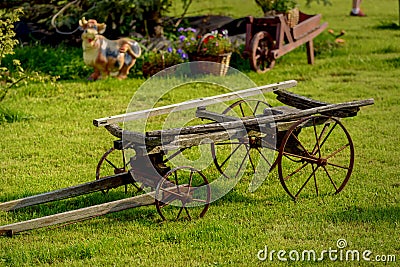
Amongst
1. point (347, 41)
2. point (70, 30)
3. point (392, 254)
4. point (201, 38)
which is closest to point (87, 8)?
point (70, 30)

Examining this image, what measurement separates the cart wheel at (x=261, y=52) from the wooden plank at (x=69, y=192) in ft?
17.0

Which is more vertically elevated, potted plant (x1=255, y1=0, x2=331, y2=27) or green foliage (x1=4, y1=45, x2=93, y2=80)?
potted plant (x1=255, y1=0, x2=331, y2=27)

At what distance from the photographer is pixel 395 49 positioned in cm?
1188

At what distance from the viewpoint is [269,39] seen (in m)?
10.3

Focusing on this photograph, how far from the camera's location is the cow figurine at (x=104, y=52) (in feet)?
29.7

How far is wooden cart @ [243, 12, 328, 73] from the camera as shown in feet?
33.1

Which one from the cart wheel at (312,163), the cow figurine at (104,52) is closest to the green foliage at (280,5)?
the cow figurine at (104,52)

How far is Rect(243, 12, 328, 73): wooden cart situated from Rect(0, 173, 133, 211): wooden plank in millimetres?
5167

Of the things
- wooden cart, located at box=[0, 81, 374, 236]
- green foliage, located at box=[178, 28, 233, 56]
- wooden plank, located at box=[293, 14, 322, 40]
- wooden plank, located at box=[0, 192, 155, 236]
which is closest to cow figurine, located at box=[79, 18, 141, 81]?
green foliage, located at box=[178, 28, 233, 56]

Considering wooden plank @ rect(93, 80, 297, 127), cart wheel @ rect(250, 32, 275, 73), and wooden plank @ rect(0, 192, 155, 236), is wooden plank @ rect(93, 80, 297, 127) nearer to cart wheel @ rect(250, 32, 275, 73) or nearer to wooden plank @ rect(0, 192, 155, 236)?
wooden plank @ rect(0, 192, 155, 236)

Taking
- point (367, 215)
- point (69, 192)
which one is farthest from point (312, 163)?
point (69, 192)

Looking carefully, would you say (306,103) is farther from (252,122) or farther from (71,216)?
(71,216)

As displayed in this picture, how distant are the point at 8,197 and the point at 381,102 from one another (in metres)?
5.06

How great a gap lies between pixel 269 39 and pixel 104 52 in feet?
8.42
